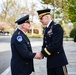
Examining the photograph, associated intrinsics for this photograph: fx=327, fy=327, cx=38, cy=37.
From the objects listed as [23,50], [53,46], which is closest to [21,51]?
[23,50]

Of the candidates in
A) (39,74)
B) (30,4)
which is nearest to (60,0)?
(30,4)

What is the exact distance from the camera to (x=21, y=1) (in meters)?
55.6

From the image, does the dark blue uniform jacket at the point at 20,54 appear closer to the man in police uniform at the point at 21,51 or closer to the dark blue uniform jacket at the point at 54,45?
the man in police uniform at the point at 21,51

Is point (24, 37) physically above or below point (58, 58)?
above

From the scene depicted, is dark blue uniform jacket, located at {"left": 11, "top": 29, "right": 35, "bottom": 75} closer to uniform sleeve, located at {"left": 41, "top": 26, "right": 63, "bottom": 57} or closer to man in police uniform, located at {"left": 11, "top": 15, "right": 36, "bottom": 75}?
man in police uniform, located at {"left": 11, "top": 15, "right": 36, "bottom": 75}

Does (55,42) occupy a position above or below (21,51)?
above

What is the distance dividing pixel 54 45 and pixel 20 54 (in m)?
0.56

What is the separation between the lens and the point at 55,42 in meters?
5.19

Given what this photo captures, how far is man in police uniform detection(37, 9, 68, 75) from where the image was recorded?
5239mm

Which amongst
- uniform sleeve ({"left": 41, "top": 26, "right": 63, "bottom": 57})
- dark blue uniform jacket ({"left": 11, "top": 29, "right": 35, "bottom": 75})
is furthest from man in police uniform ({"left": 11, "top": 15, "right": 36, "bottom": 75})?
uniform sleeve ({"left": 41, "top": 26, "right": 63, "bottom": 57})

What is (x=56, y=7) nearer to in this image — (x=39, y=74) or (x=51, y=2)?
(x=51, y=2)

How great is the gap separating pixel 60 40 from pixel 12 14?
50.9 m

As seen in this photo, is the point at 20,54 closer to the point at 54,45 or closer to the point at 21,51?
the point at 21,51

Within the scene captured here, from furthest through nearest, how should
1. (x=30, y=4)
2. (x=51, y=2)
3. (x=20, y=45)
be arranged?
(x=30, y=4)
(x=51, y=2)
(x=20, y=45)
